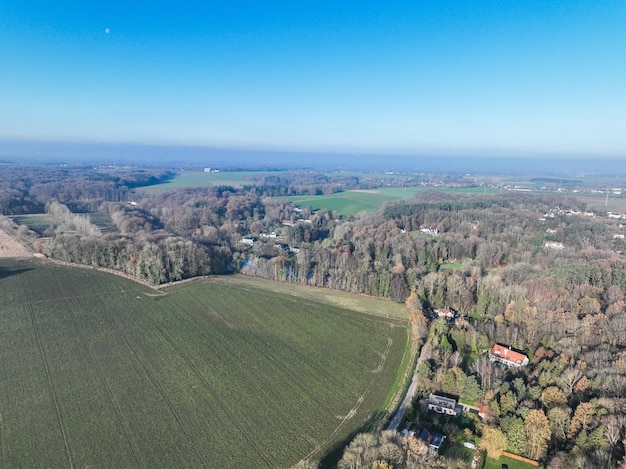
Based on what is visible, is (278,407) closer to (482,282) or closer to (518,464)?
(518,464)

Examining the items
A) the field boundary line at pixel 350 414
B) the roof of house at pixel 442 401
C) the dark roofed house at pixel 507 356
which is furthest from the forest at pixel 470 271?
the field boundary line at pixel 350 414

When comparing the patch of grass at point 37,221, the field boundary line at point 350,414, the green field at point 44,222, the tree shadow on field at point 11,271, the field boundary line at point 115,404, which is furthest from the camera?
the green field at point 44,222

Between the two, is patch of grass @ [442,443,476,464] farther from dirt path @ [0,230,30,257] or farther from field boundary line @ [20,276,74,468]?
dirt path @ [0,230,30,257]

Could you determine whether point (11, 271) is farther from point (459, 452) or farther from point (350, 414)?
point (459, 452)

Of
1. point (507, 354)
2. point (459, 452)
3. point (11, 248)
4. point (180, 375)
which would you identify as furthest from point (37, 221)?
point (507, 354)

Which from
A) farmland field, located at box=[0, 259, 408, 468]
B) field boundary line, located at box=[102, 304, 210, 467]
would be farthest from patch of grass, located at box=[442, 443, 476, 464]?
field boundary line, located at box=[102, 304, 210, 467]

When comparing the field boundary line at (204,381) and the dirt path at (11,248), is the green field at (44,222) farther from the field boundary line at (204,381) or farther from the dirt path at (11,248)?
the field boundary line at (204,381)

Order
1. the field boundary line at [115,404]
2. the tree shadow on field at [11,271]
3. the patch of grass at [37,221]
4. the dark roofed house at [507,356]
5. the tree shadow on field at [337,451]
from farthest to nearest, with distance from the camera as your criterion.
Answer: the patch of grass at [37,221] < the tree shadow on field at [11,271] < the dark roofed house at [507,356] < the field boundary line at [115,404] < the tree shadow on field at [337,451]
